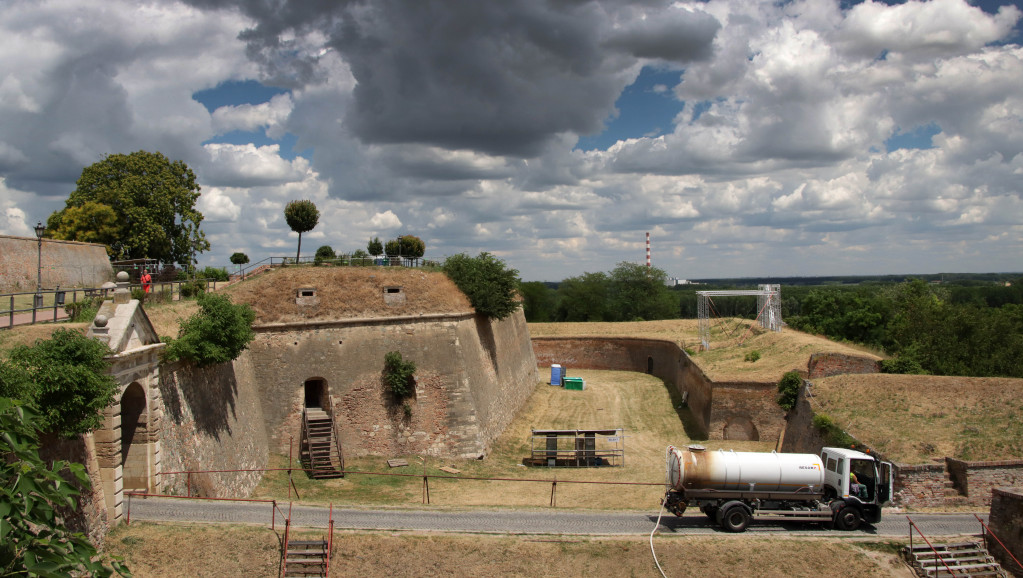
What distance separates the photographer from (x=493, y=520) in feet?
50.3

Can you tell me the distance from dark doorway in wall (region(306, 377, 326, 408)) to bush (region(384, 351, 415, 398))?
268cm

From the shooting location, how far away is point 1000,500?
15.5 meters

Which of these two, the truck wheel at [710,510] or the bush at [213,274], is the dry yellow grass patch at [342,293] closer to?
the bush at [213,274]

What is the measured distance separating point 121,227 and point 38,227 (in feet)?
38.3

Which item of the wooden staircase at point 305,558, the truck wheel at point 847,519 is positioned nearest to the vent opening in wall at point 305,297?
the wooden staircase at point 305,558

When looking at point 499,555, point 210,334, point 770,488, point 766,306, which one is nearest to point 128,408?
point 210,334

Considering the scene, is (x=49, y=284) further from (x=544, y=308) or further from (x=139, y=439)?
(x=544, y=308)

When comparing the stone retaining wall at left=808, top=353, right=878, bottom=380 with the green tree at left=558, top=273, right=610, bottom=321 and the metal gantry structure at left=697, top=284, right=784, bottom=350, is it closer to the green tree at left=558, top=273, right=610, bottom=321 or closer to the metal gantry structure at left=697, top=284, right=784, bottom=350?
the metal gantry structure at left=697, top=284, right=784, bottom=350

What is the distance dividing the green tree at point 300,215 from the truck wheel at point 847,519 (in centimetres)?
2642

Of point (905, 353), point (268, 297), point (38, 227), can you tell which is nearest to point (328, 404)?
point (268, 297)

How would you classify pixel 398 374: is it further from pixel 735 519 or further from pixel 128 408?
pixel 735 519

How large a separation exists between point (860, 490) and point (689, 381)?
18.9 m

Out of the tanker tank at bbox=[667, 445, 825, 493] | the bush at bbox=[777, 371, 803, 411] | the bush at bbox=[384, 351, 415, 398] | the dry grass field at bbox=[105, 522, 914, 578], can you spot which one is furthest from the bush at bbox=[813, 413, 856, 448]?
the bush at bbox=[384, 351, 415, 398]

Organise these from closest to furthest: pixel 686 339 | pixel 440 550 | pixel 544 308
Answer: pixel 440 550
pixel 686 339
pixel 544 308
